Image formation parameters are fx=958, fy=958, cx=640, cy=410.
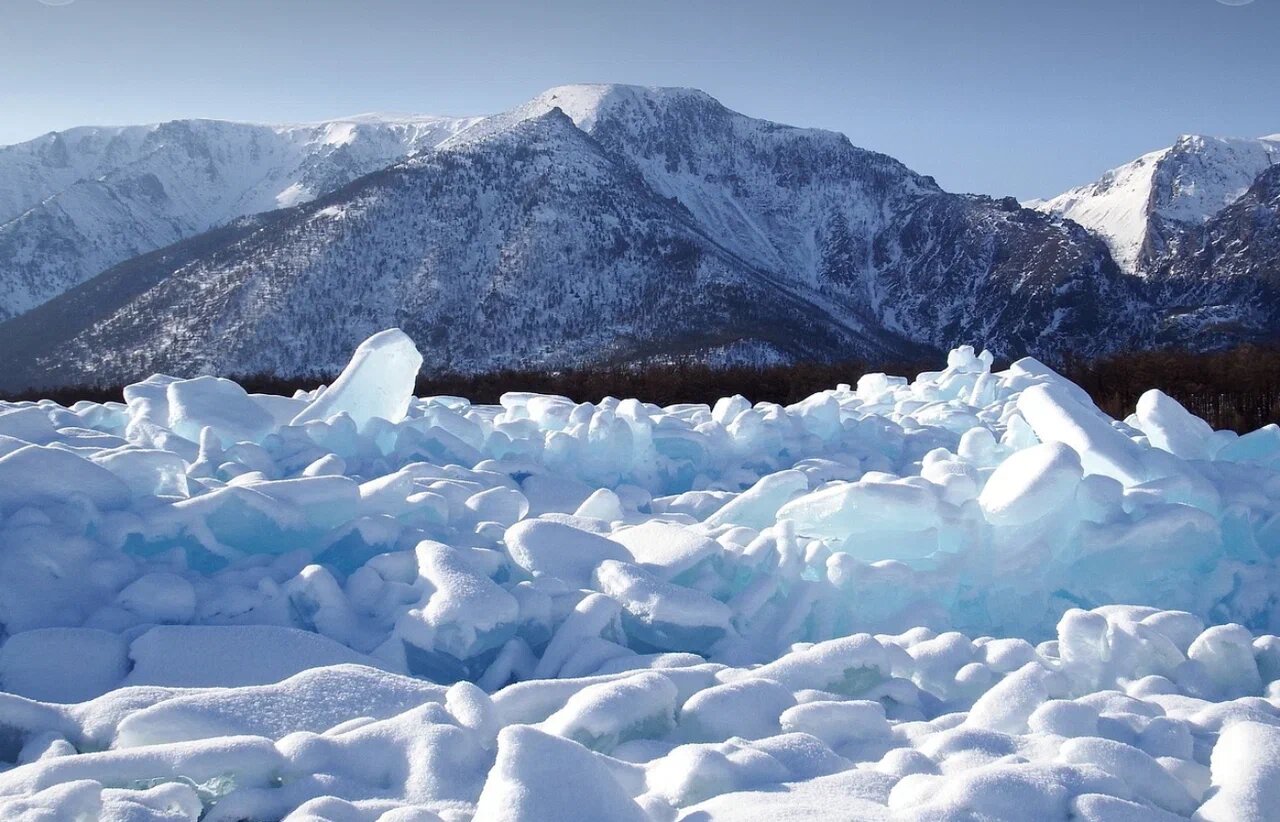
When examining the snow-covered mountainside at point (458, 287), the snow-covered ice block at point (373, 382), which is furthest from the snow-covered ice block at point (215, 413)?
the snow-covered mountainside at point (458, 287)

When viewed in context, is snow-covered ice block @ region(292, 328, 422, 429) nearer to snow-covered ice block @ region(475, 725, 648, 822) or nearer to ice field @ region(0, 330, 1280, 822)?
ice field @ region(0, 330, 1280, 822)

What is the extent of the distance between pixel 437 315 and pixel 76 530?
11577 centimetres

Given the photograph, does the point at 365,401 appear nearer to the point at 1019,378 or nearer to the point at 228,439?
the point at 228,439

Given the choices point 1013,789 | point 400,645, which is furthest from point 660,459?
point 1013,789

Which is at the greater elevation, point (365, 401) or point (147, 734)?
point (365, 401)

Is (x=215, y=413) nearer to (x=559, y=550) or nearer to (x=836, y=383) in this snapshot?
(x=559, y=550)

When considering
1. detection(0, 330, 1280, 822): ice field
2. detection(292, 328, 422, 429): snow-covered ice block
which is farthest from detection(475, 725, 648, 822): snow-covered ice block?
detection(292, 328, 422, 429): snow-covered ice block

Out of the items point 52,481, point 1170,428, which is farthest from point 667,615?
point 1170,428

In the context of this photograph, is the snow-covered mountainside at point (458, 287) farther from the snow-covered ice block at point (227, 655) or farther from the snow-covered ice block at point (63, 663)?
the snow-covered ice block at point (63, 663)

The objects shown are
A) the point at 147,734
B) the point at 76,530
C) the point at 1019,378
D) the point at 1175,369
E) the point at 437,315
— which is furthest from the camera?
the point at 437,315

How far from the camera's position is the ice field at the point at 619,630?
11.9 feet

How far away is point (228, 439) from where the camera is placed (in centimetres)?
1011

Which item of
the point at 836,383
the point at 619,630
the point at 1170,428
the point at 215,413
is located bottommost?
the point at 619,630

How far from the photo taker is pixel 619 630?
5.96 metres
